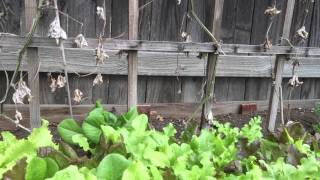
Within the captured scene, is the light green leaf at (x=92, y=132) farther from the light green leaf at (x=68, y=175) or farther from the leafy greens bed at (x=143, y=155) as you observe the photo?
the light green leaf at (x=68, y=175)

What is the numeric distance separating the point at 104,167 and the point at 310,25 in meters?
3.77

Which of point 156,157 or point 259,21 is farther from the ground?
point 259,21

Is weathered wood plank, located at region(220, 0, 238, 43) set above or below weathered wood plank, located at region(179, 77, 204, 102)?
above

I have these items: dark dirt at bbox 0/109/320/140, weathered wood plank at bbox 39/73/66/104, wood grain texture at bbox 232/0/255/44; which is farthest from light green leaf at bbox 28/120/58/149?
wood grain texture at bbox 232/0/255/44

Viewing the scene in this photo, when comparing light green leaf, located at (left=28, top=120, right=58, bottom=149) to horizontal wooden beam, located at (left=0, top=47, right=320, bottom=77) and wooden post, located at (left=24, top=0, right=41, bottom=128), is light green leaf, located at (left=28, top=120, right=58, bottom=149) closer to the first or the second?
wooden post, located at (left=24, top=0, right=41, bottom=128)

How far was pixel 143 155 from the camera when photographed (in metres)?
1.42

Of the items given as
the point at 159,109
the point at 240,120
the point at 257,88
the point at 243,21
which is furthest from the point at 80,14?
the point at 257,88

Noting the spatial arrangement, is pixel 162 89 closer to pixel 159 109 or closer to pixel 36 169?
pixel 159 109

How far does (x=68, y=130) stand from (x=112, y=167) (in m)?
0.58

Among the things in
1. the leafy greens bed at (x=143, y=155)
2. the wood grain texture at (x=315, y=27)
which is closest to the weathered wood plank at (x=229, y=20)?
the wood grain texture at (x=315, y=27)

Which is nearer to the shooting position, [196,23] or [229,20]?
[196,23]

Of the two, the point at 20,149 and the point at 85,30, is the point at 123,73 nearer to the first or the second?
the point at 85,30

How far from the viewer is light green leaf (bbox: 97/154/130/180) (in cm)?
122

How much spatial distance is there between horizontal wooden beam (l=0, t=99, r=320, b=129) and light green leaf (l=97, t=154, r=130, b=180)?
2108 mm
